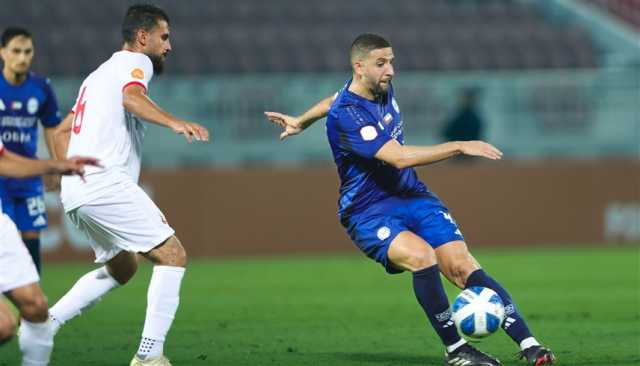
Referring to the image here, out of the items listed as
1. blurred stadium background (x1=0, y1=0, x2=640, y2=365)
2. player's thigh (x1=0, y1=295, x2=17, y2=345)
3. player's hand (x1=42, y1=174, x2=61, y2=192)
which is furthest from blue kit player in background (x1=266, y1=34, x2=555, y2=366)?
blurred stadium background (x1=0, y1=0, x2=640, y2=365)

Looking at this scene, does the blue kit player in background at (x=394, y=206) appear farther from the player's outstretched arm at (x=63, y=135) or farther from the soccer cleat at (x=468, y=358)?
the player's outstretched arm at (x=63, y=135)

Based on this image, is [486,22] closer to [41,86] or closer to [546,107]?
[546,107]

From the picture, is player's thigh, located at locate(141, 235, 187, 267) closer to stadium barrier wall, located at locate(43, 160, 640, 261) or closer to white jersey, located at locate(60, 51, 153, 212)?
white jersey, located at locate(60, 51, 153, 212)

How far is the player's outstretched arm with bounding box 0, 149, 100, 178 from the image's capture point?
20.2ft

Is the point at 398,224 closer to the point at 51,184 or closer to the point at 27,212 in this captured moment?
the point at 51,184

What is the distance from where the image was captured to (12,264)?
6273mm

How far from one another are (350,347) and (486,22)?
1522cm

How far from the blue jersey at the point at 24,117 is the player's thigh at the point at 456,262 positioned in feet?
14.0

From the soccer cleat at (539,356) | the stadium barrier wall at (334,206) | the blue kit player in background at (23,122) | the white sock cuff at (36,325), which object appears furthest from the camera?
the stadium barrier wall at (334,206)

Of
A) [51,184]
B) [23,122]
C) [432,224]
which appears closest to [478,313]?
[432,224]

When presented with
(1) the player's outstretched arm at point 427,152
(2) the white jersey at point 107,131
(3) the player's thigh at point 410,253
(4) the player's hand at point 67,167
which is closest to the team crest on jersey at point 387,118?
(1) the player's outstretched arm at point 427,152

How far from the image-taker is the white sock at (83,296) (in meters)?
8.30

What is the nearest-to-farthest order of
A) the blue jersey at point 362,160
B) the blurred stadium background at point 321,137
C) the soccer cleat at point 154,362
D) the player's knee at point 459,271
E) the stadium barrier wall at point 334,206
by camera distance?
1. the soccer cleat at point 154,362
2. the player's knee at point 459,271
3. the blue jersey at point 362,160
4. the stadium barrier wall at point 334,206
5. the blurred stadium background at point 321,137

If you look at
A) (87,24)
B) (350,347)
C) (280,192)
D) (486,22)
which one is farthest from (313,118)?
(486,22)
